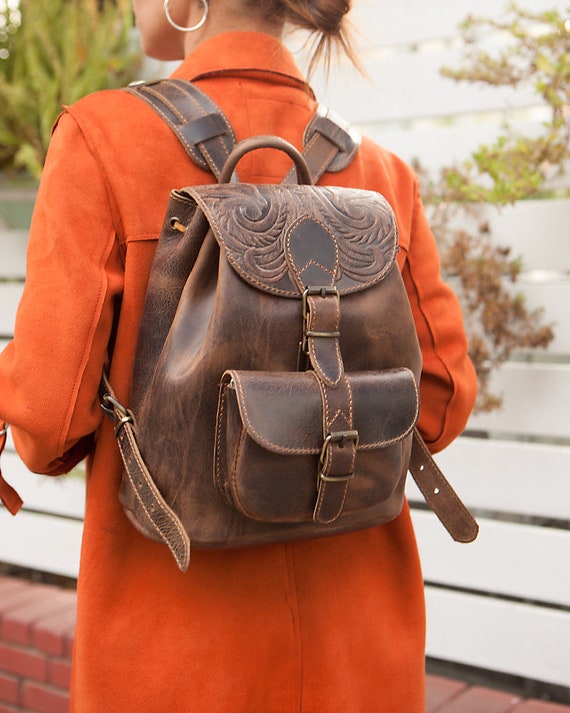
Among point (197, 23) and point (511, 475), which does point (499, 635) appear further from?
point (197, 23)

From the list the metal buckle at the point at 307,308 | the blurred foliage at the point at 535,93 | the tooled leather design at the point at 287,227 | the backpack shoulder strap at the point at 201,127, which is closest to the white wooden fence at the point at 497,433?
the blurred foliage at the point at 535,93

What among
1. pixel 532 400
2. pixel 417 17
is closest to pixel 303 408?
pixel 532 400

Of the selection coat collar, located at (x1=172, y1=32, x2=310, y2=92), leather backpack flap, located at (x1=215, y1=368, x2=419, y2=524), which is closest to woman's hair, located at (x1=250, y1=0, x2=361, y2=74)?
coat collar, located at (x1=172, y1=32, x2=310, y2=92)

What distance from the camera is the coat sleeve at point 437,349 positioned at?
62.2 inches

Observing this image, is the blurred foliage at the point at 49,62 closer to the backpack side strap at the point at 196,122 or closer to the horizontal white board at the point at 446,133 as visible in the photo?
the horizontal white board at the point at 446,133

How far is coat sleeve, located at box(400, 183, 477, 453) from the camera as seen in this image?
5.19 ft

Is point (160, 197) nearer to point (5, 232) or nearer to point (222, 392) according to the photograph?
point (222, 392)

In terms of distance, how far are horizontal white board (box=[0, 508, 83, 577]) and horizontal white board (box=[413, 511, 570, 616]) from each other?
4.47ft

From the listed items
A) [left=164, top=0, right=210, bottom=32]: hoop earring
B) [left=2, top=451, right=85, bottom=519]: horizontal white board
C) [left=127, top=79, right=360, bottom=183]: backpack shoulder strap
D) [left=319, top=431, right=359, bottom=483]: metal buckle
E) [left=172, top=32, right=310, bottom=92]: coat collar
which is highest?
[left=164, top=0, right=210, bottom=32]: hoop earring

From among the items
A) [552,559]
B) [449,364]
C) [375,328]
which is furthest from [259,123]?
[552,559]

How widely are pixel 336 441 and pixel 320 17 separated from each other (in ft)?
2.34

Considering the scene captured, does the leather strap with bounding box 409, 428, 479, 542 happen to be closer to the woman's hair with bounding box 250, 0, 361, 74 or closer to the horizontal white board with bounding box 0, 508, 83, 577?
the woman's hair with bounding box 250, 0, 361, 74

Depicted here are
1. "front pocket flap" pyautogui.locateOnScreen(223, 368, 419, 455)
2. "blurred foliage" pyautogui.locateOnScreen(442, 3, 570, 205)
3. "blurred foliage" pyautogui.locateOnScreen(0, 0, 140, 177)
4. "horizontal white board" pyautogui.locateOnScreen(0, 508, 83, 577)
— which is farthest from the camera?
"horizontal white board" pyautogui.locateOnScreen(0, 508, 83, 577)

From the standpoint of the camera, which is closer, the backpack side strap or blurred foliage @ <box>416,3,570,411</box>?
the backpack side strap
